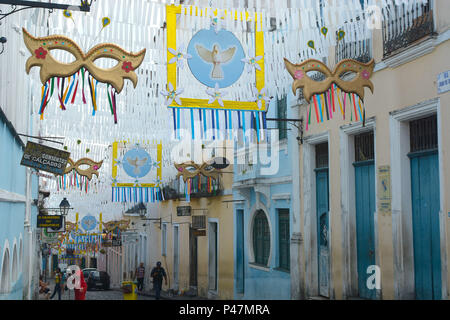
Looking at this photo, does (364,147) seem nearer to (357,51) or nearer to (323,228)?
(357,51)

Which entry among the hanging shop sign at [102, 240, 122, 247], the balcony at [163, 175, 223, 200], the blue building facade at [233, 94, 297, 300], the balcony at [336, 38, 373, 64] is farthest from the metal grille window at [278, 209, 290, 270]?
the hanging shop sign at [102, 240, 122, 247]

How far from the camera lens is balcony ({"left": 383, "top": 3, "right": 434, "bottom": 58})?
417 inches

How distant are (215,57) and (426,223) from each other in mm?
4832

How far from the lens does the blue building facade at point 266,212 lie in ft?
54.4

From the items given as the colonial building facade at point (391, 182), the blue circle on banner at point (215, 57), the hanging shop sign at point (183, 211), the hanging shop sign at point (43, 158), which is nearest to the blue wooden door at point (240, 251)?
the hanging shop sign at point (183, 211)

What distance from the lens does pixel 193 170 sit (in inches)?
803

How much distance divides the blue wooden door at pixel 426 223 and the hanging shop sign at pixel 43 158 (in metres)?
7.40

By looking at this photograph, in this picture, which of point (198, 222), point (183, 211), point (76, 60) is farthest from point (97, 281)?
point (76, 60)

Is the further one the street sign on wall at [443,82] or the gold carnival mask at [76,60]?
the street sign on wall at [443,82]

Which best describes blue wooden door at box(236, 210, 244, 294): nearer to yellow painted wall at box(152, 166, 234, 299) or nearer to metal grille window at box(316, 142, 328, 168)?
yellow painted wall at box(152, 166, 234, 299)

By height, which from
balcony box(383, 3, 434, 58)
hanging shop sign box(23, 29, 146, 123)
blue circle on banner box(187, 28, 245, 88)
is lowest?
hanging shop sign box(23, 29, 146, 123)

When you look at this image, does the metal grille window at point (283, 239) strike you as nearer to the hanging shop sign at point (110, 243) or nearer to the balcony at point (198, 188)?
the balcony at point (198, 188)

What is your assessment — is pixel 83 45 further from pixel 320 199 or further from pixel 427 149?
pixel 320 199
